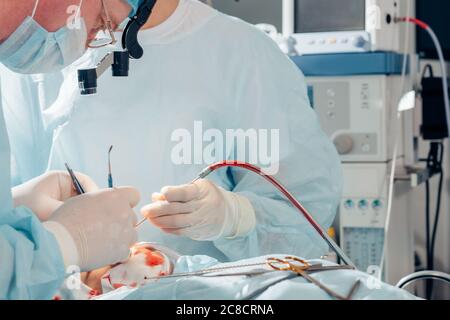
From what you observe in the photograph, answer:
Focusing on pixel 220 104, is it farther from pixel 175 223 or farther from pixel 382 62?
pixel 382 62

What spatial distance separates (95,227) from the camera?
3.52ft

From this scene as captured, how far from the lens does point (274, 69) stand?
155 centimetres

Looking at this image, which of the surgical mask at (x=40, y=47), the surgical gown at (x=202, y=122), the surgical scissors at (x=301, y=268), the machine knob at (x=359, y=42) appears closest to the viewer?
the surgical scissors at (x=301, y=268)

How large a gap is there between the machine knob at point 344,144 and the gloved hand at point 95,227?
1293 mm

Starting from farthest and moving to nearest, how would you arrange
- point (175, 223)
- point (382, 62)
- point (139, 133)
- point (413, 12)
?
1. point (413, 12)
2. point (382, 62)
3. point (139, 133)
4. point (175, 223)

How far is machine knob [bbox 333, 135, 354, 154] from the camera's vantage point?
7.71 feet

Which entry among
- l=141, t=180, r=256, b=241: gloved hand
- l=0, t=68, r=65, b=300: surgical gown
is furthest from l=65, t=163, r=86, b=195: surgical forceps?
l=0, t=68, r=65, b=300: surgical gown

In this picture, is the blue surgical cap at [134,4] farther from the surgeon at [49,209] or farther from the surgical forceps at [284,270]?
the surgical forceps at [284,270]

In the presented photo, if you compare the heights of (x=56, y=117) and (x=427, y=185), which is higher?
(x=56, y=117)

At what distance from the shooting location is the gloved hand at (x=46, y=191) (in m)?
1.30

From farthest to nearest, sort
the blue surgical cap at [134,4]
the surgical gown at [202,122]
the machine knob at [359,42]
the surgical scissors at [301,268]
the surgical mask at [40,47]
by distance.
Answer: the machine knob at [359,42] → the surgical gown at [202,122] → the blue surgical cap at [134,4] → the surgical mask at [40,47] → the surgical scissors at [301,268]

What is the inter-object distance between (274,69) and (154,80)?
254 millimetres

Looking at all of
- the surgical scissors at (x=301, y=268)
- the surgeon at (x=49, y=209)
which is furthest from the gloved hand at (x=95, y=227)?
the surgical scissors at (x=301, y=268)
